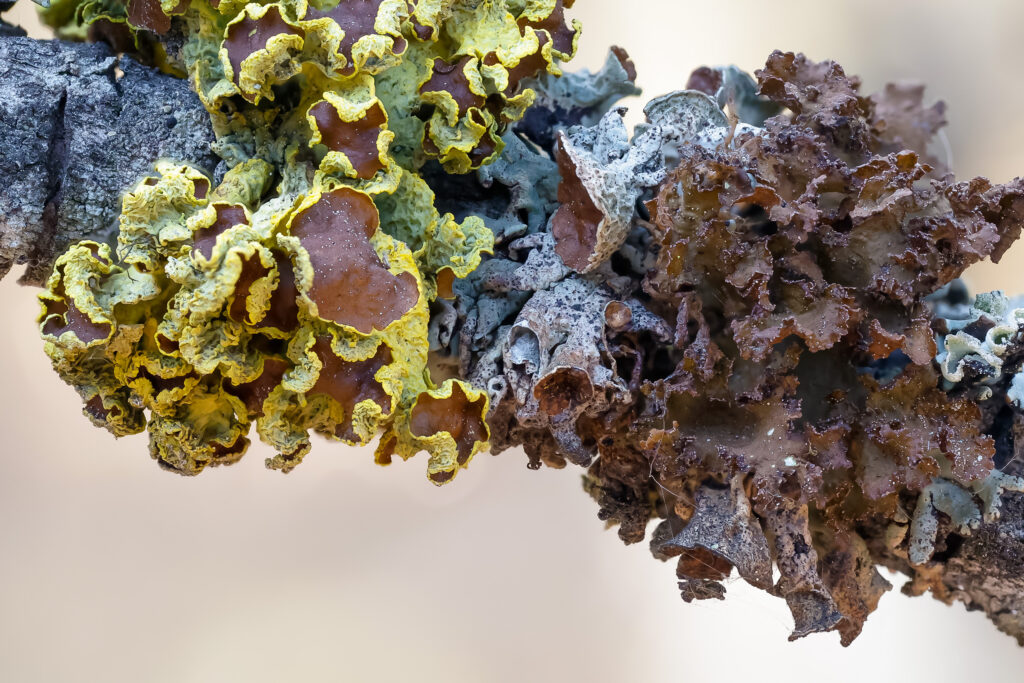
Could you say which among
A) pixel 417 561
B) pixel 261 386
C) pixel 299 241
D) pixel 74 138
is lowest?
pixel 417 561

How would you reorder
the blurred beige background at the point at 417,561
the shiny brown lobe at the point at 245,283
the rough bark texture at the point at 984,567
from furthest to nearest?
the blurred beige background at the point at 417,561 → the rough bark texture at the point at 984,567 → the shiny brown lobe at the point at 245,283

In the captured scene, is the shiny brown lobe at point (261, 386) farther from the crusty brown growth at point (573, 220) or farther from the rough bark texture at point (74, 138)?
the crusty brown growth at point (573, 220)

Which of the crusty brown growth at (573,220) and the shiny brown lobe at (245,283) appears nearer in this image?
the shiny brown lobe at (245,283)

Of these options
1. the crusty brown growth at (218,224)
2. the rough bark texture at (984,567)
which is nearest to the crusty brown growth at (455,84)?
the crusty brown growth at (218,224)

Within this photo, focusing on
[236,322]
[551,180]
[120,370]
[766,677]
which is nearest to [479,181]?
[551,180]

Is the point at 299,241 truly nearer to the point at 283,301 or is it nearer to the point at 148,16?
the point at 283,301

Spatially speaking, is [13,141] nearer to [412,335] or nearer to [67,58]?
[67,58]

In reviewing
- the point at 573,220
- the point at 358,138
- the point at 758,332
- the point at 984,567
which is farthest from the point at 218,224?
the point at 984,567
